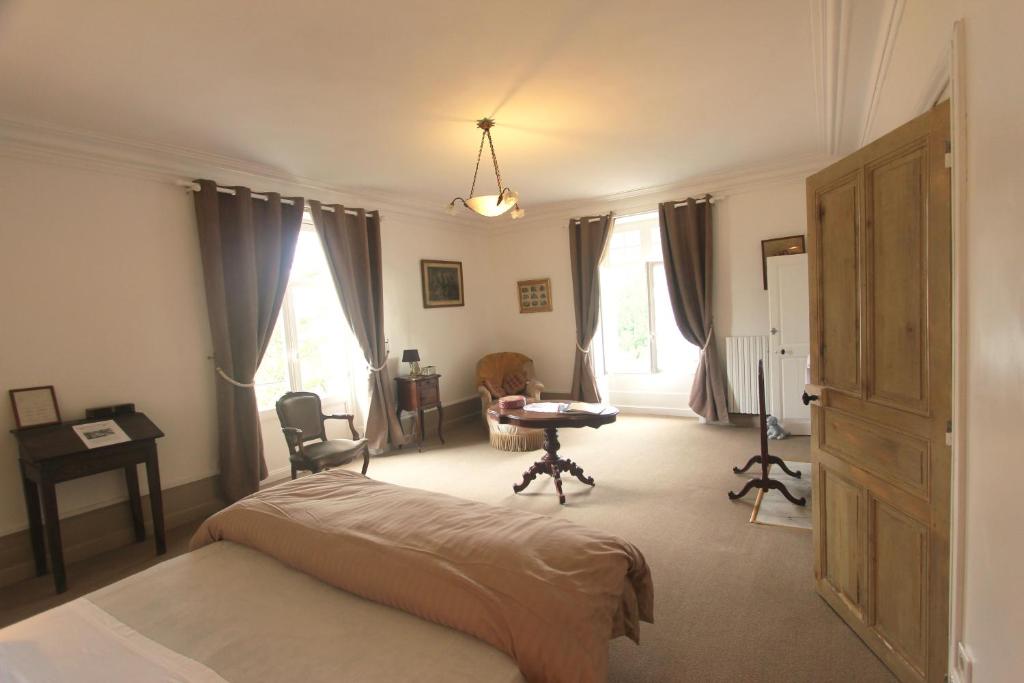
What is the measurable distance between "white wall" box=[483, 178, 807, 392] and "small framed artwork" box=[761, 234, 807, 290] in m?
0.05

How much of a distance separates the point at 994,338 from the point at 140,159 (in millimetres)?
4639

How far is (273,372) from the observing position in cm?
455

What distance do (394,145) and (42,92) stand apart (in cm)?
Answer: 201

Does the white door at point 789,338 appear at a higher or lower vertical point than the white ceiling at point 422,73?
lower

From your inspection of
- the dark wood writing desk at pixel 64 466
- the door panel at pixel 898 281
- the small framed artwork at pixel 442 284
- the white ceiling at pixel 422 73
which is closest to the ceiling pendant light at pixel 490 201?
the white ceiling at pixel 422 73

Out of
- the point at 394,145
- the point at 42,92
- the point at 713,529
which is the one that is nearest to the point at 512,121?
the point at 394,145

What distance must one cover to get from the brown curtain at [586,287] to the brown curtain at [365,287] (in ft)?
7.92

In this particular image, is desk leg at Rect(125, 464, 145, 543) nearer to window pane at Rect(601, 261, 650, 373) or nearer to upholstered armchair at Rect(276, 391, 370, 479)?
upholstered armchair at Rect(276, 391, 370, 479)

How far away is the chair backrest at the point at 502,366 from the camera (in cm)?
616

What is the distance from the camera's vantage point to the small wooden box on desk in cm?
535

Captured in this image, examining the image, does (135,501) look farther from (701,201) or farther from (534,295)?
(701,201)

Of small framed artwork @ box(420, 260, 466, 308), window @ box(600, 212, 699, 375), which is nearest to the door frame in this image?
window @ box(600, 212, 699, 375)

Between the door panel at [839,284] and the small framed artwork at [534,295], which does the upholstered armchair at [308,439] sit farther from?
the door panel at [839,284]

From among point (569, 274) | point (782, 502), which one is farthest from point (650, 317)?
point (782, 502)
